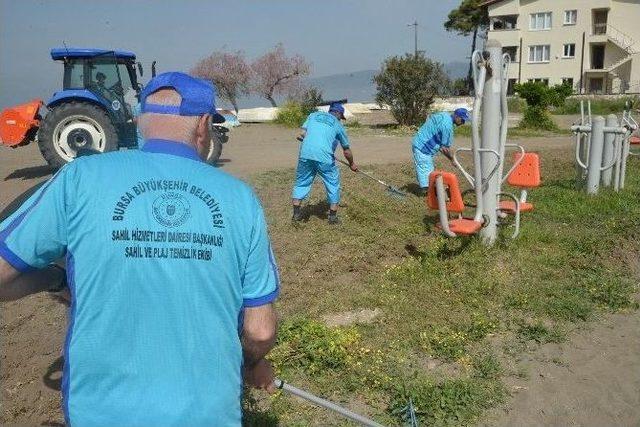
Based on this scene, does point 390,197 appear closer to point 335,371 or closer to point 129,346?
point 335,371

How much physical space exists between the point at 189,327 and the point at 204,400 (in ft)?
0.70

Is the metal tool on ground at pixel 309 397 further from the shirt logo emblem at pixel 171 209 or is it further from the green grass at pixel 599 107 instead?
the green grass at pixel 599 107

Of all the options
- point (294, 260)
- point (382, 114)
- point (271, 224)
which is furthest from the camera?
point (382, 114)

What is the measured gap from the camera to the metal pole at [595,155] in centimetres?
819

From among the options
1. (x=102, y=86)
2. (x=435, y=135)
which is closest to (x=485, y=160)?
(x=435, y=135)

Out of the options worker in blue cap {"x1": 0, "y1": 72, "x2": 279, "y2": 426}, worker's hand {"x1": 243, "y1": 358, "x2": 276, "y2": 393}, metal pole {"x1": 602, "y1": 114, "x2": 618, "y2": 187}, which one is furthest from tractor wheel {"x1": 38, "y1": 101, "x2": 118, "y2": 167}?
worker in blue cap {"x1": 0, "y1": 72, "x2": 279, "y2": 426}

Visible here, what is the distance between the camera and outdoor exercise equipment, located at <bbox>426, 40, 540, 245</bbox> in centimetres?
543

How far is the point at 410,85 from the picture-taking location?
2077cm

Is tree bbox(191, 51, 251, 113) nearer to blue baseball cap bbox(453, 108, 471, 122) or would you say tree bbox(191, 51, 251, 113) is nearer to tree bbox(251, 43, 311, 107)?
tree bbox(251, 43, 311, 107)

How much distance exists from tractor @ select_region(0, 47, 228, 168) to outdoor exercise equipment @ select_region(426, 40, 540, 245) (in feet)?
18.8

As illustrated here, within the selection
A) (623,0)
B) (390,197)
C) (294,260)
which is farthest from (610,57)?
(294,260)

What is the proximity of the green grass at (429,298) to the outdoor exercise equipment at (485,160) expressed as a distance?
0.32m

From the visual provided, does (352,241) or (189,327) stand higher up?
(189,327)

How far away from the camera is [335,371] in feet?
12.1
